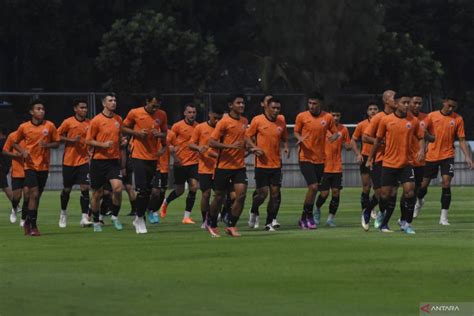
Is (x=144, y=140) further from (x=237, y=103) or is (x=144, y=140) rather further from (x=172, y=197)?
(x=172, y=197)

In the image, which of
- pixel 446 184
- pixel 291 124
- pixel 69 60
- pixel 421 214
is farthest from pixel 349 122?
pixel 446 184

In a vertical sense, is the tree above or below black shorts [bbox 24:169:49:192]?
above

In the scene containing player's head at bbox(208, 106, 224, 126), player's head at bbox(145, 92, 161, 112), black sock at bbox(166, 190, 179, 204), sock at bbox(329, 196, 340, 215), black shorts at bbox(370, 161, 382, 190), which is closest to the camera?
player's head at bbox(145, 92, 161, 112)

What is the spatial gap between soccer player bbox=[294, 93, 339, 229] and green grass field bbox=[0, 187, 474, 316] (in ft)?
1.57

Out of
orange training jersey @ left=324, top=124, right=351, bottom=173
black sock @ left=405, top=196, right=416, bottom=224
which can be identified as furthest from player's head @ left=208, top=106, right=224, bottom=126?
black sock @ left=405, top=196, right=416, bottom=224

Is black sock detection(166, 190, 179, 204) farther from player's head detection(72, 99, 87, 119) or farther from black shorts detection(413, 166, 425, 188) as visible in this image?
black shorts detection(413, 166, 425, 188)

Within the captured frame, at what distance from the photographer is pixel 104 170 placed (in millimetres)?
24703

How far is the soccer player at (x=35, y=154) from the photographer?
24.4m

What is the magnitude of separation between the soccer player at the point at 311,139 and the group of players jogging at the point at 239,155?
2cm

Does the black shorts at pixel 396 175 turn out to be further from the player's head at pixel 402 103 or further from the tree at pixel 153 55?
the tree at pixel 153 55

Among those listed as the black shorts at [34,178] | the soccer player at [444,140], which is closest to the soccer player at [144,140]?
the black shorts at [34,178]

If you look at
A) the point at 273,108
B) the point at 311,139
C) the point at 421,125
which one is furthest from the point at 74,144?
the point at 421,125

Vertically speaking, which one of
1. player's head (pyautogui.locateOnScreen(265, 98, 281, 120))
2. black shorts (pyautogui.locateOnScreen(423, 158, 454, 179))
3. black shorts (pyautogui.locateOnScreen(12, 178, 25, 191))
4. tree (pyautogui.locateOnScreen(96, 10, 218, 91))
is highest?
tree (pyautogui.locateOnScreen(96, 10, 218, 91))

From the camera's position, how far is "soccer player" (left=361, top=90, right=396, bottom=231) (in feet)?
76.8
